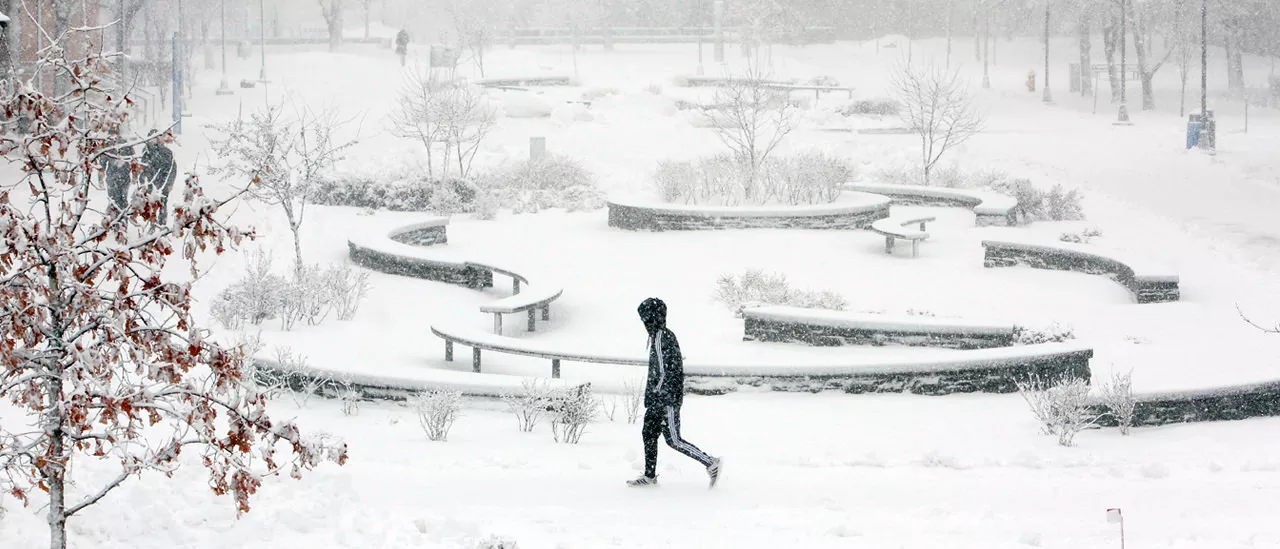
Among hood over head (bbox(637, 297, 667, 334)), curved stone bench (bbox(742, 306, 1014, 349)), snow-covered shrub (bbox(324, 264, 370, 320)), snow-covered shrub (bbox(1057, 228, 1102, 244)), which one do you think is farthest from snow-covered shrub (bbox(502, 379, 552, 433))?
snow-covered shrub (bbox(1057, 228, 1102, 244))

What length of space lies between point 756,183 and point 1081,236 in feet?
19.5

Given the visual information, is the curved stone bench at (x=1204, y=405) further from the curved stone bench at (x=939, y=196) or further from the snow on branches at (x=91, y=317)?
the curved stone bench at (x=939, y=196)

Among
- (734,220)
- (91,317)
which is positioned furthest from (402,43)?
(91,317)

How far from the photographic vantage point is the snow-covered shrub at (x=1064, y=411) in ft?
28.4

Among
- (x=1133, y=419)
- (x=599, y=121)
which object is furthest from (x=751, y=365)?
(x=599, y=121)

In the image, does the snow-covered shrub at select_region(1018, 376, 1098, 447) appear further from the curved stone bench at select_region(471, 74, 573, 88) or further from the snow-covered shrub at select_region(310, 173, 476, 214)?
the curved stone bench at select_region(471, 74, 573, 88)

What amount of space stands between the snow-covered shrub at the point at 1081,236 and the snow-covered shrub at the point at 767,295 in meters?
5.76

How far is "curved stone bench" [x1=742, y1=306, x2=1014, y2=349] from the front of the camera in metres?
11.4

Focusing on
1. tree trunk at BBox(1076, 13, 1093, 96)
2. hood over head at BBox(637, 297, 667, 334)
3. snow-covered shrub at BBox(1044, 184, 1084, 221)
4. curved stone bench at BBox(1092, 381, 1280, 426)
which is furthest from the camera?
tree trunk at BBox(1076, 13, 1093, 96)

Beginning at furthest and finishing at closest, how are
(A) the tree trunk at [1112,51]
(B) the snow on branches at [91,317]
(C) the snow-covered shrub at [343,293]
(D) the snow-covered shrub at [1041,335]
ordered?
(A) the tree trunk at [1112,51] → (C) the snow-covered shrub at [343,293] → (D) the snow-covered shrub at [1041,335] → (B) the snow on branches at [91,317]

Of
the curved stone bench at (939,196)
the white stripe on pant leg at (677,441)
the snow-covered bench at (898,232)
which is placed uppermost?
the curved stone bench at (939,196)

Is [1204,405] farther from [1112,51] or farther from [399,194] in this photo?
[1112,51]

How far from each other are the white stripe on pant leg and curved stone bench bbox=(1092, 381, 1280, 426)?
3.69 m

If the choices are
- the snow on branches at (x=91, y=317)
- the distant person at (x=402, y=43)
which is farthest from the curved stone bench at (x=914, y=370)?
the distant person at (x=402, y=43)
